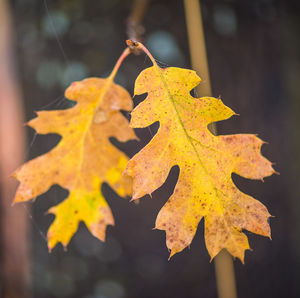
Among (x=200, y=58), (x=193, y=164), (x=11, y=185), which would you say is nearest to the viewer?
(x=193, y=164)

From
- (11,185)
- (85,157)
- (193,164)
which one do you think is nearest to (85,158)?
(85,157)

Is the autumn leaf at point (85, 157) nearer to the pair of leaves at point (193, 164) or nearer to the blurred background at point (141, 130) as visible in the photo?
the pair of leaves at point (193, 164)

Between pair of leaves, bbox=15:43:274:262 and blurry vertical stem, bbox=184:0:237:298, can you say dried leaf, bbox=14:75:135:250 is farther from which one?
blurry vertical stem, bbox=184:0:237:298

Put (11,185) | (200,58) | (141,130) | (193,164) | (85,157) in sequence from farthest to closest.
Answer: (11,185) < (141,130) < (200,58) < (85,157) < (193,164)

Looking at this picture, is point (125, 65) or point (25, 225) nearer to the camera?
point (125, 65)

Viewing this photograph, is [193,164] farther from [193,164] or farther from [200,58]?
[200,58]

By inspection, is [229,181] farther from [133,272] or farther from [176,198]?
[133,272]

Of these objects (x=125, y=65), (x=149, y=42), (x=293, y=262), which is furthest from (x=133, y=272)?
(x=149, y=42)
